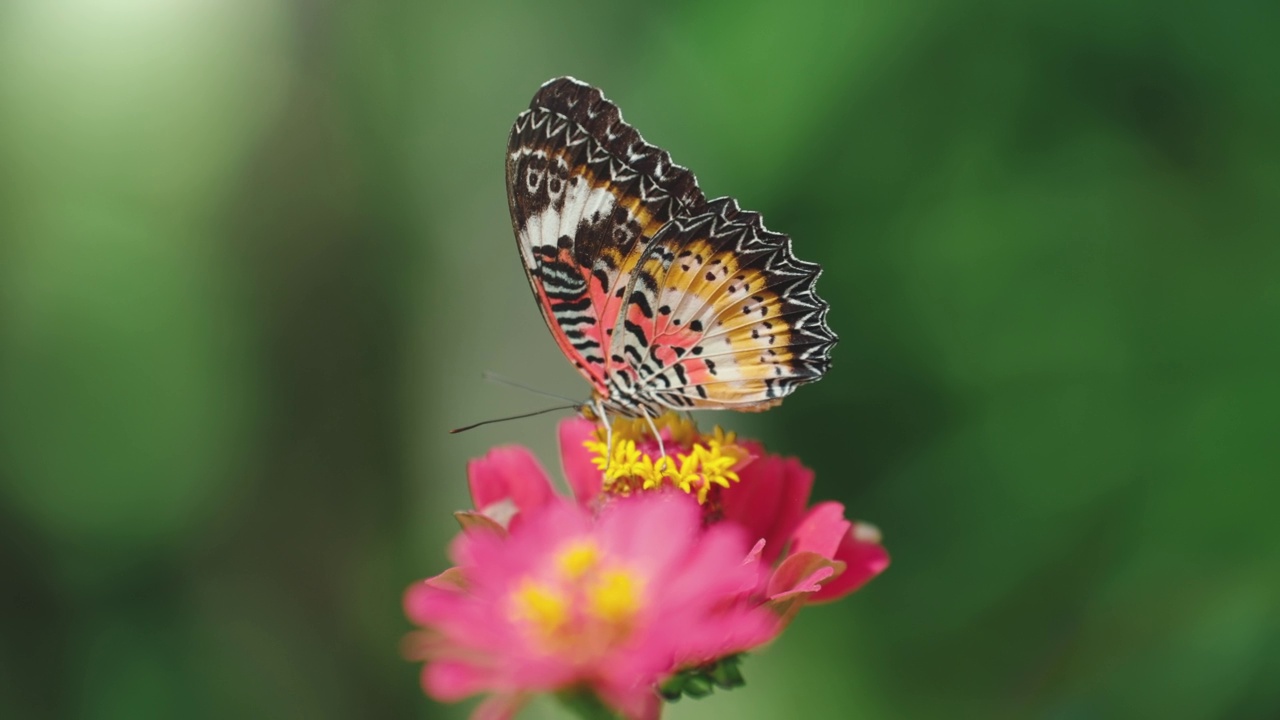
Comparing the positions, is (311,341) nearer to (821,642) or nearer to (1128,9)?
(821,642)

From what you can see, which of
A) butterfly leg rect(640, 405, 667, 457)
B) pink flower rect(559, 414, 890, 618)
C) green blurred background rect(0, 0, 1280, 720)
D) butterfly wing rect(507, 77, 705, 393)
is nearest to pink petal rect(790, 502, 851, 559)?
→ pink flower rect(559, 414, 890, 618)

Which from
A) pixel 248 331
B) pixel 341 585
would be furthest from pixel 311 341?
pixel 341 585

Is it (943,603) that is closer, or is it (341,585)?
(943,603)

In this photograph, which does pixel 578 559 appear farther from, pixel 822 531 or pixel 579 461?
pixel 579 461

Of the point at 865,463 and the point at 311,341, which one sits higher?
the point at 311,341

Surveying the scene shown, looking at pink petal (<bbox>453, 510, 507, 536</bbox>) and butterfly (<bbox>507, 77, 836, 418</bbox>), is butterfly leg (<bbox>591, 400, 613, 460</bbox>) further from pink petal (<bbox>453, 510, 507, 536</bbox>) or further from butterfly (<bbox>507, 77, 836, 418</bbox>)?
pink petal (<bbox>453, 510, 507, 536</bbox>)

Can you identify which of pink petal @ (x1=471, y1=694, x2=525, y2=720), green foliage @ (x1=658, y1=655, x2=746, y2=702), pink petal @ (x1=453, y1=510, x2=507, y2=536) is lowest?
green foliage @ (x1=658, y1=655, x2=746, y2=702)

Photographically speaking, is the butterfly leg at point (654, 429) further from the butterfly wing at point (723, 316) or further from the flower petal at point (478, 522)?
the flower petal at point (478, 522)

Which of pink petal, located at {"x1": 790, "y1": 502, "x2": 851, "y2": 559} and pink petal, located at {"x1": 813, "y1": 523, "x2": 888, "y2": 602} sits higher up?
pink petal, located at {"x1": 790, "y1": 502, "x2": 851, "y2": 559}

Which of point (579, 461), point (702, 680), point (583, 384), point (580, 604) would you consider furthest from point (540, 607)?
point (583, 384)
